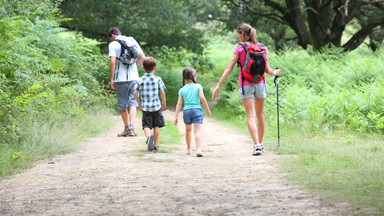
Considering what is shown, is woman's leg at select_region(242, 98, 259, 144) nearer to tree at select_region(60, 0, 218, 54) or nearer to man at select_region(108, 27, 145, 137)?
man at select_region(108, 27, 145, 137)

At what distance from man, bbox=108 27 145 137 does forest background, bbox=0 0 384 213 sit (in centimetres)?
83

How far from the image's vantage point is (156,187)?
7.34 meters

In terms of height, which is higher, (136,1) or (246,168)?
(136,1)

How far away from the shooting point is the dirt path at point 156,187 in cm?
616

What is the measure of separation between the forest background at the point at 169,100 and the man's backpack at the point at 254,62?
49.6 inches

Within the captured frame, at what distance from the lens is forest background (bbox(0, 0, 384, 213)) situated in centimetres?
928

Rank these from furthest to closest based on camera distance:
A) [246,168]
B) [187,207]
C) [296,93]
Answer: [296,93] → [246,168] → [187,207]

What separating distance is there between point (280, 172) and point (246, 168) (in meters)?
0.62

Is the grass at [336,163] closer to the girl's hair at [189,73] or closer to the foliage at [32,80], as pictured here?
the girl's hair at [189,73]

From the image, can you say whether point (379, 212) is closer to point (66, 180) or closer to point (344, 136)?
point (66, 180)

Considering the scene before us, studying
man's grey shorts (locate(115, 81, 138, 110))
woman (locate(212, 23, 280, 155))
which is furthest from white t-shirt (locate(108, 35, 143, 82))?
woman (locate(212, 23, 280, 155))

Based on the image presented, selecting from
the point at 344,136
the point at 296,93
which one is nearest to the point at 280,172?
the point at 344,136

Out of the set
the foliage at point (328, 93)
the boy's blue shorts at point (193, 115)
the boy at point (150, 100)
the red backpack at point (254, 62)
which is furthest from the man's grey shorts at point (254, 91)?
the foliage at point (328, 93)

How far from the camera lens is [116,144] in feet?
39.1
